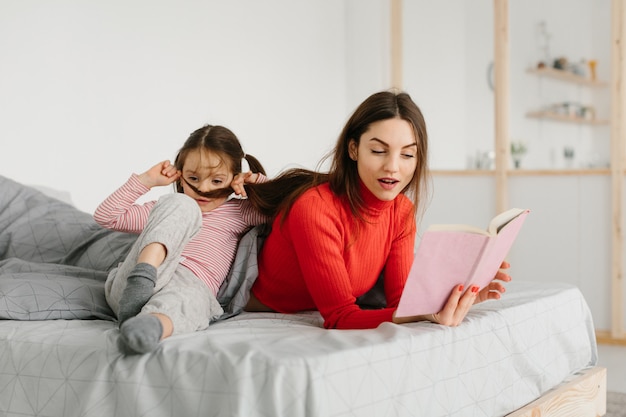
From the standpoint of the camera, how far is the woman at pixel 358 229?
1.79 metres

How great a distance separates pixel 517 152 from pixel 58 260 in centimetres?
277

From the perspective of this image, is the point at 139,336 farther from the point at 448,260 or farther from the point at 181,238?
the point at 448,260

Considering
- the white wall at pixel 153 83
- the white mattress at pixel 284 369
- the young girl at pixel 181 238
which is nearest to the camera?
the white mattress at pixel 284 369

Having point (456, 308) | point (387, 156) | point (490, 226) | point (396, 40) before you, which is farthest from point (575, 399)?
point (396, 40)

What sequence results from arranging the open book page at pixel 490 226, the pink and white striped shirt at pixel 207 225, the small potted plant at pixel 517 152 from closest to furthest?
the open book page at pixel 490 226
the pink and white striped shirt at pixel 207 225
the small potted plant at pixel 517 152

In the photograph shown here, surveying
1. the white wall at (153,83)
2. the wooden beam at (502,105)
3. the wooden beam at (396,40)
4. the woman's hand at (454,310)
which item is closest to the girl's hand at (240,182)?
the woman's hand at (454,310)

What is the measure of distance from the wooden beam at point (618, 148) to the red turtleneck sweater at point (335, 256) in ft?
7.67

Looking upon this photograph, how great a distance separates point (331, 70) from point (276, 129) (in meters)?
0.69

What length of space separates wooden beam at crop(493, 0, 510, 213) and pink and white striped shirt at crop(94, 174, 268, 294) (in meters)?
2.44

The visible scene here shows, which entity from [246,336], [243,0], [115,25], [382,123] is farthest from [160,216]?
[243,0]

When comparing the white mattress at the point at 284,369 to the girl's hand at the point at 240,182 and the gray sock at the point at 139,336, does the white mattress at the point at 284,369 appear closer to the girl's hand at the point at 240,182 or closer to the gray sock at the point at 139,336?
the gray sock at the point at 139,336

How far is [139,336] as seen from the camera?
1440 mm

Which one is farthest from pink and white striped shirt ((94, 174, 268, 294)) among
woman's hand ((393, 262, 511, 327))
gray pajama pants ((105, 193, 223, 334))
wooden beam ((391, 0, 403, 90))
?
wooden beam ((391, 0, 403, 90))

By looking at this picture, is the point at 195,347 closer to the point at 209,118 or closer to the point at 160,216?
the point at 160,216
